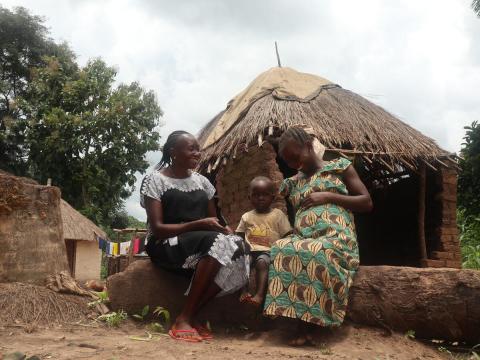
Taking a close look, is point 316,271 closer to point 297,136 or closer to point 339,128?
point 297,136

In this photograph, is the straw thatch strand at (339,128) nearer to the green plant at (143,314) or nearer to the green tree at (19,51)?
the green plant at (143,314)

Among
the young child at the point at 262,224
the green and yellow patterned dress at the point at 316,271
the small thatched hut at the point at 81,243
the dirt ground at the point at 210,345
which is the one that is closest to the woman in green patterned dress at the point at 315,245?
the green and yellow patterned dress at the point at 316,271

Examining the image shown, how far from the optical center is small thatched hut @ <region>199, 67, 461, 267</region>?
6.04 metres

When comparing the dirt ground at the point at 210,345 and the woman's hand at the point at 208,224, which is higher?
the woman's hand at the point at 208,224

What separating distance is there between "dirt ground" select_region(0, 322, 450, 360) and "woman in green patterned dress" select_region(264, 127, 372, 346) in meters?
0.18

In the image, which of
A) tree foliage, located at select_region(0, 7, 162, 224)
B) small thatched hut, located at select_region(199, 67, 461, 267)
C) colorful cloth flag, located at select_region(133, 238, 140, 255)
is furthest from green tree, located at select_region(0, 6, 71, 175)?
small thatched hut, located at select_region(199, 67, 461, 267)

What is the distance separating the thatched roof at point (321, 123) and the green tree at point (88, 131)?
9824 mm

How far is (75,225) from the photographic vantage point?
596 inches

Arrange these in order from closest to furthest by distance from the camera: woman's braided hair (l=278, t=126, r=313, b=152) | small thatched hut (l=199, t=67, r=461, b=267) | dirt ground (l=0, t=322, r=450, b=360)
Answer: dirt ground (l=0, t=322, r=450, b=360) → woman's braided hair (l=278, t=126, r=313, b=152) → small thatched hut (l=199, t=67, r=461, b=267)

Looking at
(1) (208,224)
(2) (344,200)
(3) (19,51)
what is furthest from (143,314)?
(3) (19,51)

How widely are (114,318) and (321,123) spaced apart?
3.87 metres

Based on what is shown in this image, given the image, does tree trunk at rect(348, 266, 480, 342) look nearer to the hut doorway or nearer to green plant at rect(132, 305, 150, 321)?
green plant at rect(132, 305, 150, 321)

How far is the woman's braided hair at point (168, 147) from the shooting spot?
11.5 feet

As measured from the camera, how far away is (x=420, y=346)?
2.98 m
